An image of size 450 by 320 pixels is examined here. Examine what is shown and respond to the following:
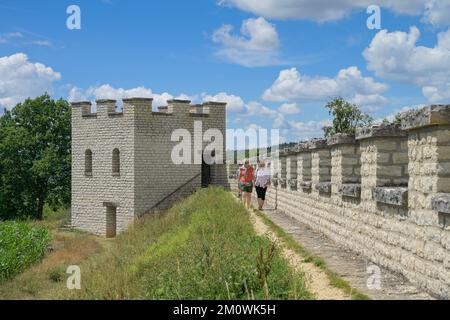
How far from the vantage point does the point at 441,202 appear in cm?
554

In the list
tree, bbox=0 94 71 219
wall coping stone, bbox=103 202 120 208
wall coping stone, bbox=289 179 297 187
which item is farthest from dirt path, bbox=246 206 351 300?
tree, bbox=0 94 71 219

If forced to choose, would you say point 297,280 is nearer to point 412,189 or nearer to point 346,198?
point 412,189

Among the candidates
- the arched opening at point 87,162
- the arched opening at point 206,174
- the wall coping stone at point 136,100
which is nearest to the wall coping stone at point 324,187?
the wall coping stone at point 136,100

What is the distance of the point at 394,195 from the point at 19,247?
1931 cm

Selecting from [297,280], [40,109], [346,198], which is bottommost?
[297,280]

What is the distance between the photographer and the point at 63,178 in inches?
1453

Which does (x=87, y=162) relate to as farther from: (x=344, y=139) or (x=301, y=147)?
(x=344, y=139)

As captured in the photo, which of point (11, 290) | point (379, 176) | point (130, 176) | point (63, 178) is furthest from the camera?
point (63, 178)

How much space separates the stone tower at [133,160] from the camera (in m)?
26.6

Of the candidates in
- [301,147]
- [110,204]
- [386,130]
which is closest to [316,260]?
[386,130]

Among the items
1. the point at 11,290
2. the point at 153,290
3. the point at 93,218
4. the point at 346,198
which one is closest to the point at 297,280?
the point at 153,290

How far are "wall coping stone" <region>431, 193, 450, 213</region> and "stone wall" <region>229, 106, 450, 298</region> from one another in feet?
0.03

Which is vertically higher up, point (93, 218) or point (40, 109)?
point (40, 109)

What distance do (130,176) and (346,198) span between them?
1876 cm
